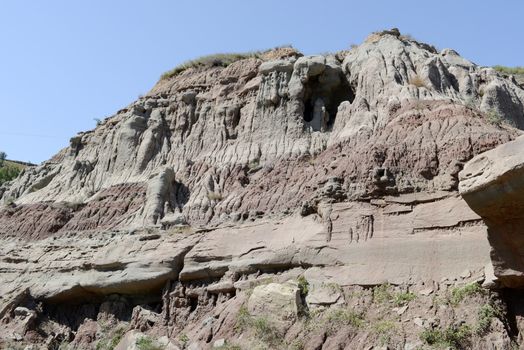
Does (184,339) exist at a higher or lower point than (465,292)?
lower

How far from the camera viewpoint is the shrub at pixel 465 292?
12.8m

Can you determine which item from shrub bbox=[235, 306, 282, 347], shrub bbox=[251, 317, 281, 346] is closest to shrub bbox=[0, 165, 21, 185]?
shrub bbox=[235, 306, 282, 347]

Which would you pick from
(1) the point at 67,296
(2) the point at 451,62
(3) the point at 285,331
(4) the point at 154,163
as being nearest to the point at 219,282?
(3) the point at 285,331

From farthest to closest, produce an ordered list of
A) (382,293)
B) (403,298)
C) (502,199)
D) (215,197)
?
(215,197) < (382,293) < (403,298) < (502,199)

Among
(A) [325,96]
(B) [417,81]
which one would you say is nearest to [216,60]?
(A) [325,96]

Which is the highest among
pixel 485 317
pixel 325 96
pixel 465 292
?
Result: pixel 325 96

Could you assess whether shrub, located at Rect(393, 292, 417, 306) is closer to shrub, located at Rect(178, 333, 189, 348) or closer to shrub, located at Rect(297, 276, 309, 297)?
shrub, located at Rect(297, 276, 309, 297)

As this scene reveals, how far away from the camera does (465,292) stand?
13.0 m

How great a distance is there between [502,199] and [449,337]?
3387 mm

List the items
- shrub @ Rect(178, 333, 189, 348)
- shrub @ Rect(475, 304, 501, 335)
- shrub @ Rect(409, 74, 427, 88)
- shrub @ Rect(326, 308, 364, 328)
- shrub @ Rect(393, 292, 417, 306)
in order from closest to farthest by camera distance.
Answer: shrub @ Rect(475, 304, 501, 335) < shrub @ Rect(393, 292, 417, 306) < shrub @ Rect(326, 308, 364, 328) < shrub @ Rect(178, 333, 189, 348) < shrub @ Rect(409, 74, 427, 88)

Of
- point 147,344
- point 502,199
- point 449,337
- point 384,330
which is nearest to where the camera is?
point 502,199

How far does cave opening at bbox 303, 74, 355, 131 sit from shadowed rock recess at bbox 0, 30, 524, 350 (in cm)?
9

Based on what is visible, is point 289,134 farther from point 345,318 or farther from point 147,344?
point 345,318

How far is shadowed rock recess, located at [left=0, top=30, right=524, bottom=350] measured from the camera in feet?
43.6
